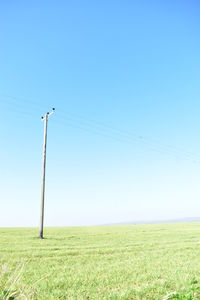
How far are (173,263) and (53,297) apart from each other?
5.64 metres

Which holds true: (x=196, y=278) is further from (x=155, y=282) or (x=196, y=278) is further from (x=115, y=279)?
(x=115, y=279)

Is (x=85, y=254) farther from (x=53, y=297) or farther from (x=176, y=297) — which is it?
(x=176, y=297)

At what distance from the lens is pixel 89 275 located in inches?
299

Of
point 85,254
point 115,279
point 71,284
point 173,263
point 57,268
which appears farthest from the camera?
point 85,254

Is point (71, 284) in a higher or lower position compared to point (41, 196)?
lower

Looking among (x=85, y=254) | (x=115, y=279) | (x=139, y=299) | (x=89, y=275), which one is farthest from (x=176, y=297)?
(x=85, y=254)

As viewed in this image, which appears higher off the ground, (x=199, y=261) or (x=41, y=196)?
(x=41, y=196)

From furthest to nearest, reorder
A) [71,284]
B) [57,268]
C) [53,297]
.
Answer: [57,268] < [71,284] < [53,297]

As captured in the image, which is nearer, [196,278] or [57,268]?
[196,278]

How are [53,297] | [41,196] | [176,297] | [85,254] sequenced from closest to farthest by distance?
[176,297] → [53,297] → [85,254] → [41,196]

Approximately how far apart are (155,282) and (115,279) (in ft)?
3.38

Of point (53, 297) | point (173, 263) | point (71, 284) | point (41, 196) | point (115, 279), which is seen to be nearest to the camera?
point (53, 297)

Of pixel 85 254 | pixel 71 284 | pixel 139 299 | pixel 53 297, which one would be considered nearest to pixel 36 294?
pixel 53 297

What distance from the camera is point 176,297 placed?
4898mm
